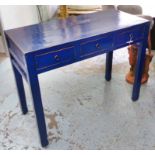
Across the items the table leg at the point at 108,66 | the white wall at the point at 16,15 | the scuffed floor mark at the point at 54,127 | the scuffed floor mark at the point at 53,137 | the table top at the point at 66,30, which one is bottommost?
the scuffed floor mark at the point at 53,137

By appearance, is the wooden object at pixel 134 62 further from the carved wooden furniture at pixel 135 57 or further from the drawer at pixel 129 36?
the drawer at pixel 129 36

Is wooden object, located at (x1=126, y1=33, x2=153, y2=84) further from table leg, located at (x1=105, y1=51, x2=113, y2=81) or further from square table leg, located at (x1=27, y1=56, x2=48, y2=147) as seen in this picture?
square table leg, located at (x1=27, y1=56, x2=48, y2=147)

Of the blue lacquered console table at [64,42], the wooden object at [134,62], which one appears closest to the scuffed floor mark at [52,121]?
the blue lacquered console table at [64,42]

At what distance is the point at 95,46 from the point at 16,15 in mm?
1685

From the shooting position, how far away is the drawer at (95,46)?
4.60 ft

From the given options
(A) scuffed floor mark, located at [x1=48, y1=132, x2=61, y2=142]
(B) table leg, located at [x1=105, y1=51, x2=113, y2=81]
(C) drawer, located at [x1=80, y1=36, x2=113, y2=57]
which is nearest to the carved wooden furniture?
(B) table leg, located at [x1=105, y1=51, x2=113, y2=81]

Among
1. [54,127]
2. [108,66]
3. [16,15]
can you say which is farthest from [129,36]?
[16,15]

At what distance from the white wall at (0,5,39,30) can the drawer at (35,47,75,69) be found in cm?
156

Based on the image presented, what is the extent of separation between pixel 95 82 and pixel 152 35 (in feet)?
3.52

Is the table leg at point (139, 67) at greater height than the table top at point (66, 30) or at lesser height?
lesser

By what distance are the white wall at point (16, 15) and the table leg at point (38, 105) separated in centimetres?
159

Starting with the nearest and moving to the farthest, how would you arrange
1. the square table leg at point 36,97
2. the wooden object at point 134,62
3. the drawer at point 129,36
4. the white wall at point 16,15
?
the square table leg at point 36,97, the drawer at point 129,36, the wooden object at point 134,62, the white wall at point 16,15

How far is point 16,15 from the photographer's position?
9.11ft

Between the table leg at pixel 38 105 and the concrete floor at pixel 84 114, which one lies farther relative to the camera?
the concrete floor at pixel 84 114
